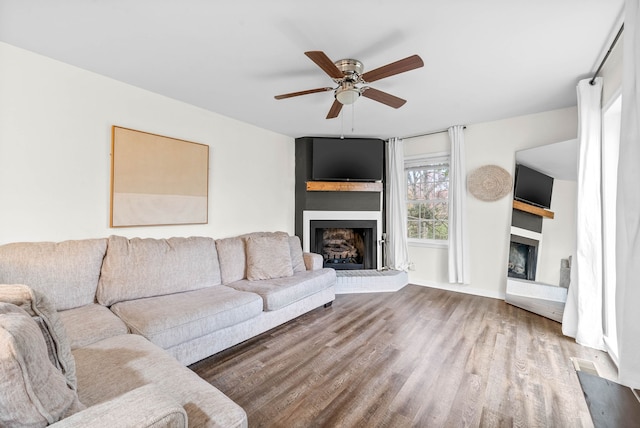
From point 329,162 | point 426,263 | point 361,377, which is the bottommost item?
point 361,377

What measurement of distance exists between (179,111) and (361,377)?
3053 mm

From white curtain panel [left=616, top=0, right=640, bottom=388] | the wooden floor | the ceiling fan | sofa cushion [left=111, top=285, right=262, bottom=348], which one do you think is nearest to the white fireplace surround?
the wooden floor

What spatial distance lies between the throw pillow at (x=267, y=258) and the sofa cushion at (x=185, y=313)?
0.55 m

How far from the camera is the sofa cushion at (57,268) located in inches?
70.2

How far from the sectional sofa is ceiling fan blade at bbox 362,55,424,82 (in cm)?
Answer: 196

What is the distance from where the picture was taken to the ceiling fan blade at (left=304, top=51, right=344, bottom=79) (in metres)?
1.61

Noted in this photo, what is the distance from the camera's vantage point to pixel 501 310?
3143 mm

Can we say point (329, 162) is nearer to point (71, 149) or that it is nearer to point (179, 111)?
point (179, 111)

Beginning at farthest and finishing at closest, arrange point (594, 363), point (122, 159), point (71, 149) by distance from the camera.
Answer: point (122, 159), point (71, 149), point (594, 363)

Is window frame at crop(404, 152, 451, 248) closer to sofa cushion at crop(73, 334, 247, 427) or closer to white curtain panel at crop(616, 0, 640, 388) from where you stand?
white curtain panel at crop(616, 0, 640, 388)

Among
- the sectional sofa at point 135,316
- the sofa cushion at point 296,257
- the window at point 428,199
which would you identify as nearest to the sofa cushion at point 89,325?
the sectional sofa at point 135,316

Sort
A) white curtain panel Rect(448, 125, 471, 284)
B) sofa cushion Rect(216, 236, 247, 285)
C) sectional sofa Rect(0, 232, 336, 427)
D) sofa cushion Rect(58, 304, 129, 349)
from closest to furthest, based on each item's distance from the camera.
Answer: sectional sofa Rect(0, 232, 336, 427)
sofa cushion Rect(58, 304, 129, 349)
sofa cushion Rect(216, 236, 247, 285)
white curtain panel Rect(448, 125, 471, 284)

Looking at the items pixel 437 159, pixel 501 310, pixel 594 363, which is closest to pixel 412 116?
pixel 437 159

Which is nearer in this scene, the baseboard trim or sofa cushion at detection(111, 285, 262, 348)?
sofa cushion at detection(111, 285, 262, 348)
